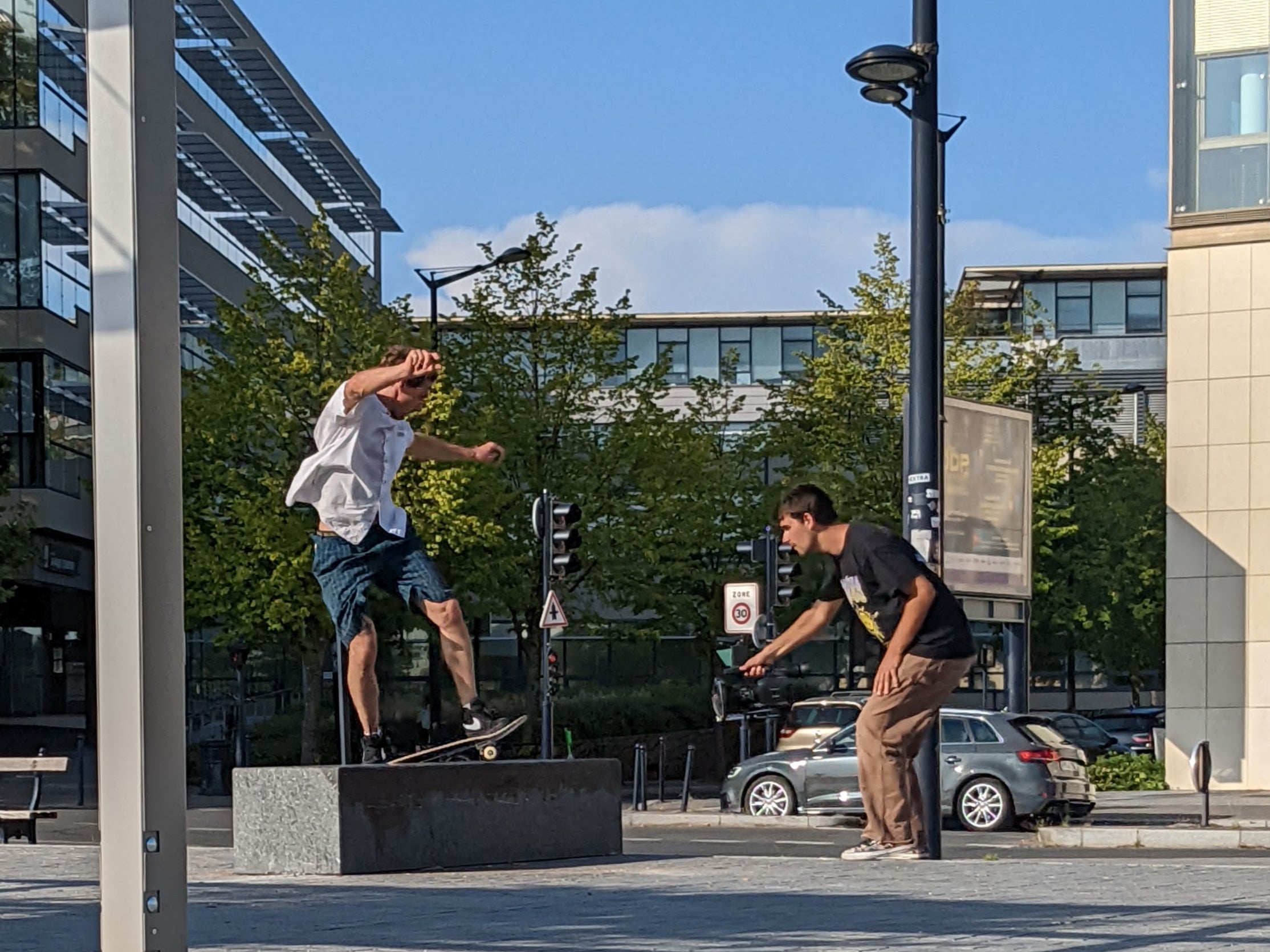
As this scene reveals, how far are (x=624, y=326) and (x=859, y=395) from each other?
229 inches

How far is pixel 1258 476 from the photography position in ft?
93.1

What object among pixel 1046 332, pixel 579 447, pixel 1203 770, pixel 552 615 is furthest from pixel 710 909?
pixel 1046 332

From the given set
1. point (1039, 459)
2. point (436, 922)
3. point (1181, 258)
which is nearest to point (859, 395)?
point (1039, 459)

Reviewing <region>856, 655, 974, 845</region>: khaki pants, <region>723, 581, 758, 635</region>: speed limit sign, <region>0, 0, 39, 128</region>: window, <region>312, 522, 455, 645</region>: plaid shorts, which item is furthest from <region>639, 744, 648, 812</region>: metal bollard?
<region>312, 522, 455, 645</region>: plaid shorts

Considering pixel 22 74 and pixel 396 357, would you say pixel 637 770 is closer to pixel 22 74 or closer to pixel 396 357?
pixel 396 357

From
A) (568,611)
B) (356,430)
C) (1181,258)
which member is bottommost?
(568,611)

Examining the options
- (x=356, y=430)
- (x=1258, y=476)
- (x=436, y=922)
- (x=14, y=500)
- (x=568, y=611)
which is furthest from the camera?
(x=14, y=500)

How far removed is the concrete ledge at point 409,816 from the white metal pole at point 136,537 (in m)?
5.31

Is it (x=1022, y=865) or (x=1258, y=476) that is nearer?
(x=1022, y=865)

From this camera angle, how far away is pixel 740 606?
27391mm

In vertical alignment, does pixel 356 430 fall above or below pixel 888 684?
above

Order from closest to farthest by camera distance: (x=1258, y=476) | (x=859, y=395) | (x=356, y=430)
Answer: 1. (x=356, y=430)
2. (x=1258, y=476)
3. (x=859, y=395)

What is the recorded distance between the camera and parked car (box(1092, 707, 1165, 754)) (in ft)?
136

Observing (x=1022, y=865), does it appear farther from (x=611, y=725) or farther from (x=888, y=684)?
(x=611, y=725)
